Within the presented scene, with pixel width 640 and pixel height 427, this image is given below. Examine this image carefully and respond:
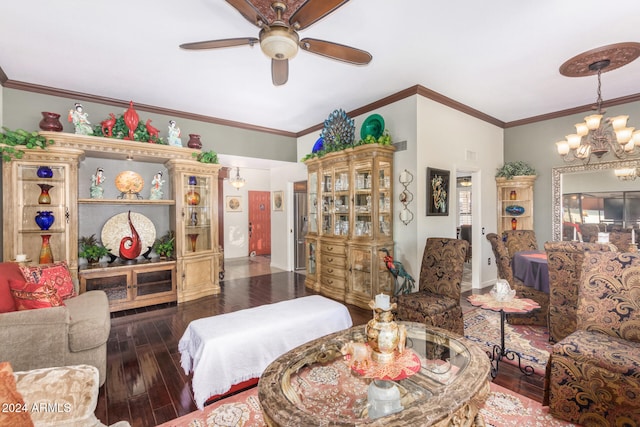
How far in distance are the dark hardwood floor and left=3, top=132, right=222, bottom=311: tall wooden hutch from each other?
0.34 m

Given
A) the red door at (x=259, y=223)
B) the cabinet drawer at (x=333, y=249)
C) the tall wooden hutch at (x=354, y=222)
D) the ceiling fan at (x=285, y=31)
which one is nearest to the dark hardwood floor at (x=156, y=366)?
the tall wooden hutch at (x=354, y=222)

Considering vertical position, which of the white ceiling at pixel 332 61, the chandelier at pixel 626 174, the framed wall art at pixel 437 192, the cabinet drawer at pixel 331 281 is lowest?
the cabinet drawer at pixel 331 281

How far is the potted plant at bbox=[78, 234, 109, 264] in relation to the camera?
12.9ft

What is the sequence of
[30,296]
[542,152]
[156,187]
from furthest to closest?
[542,152] → [156,187] → [30,296]

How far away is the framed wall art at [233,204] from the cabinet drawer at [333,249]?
438cm

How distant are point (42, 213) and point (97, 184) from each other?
29.3 inches

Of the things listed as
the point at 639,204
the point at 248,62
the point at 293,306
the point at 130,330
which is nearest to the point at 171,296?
the point at 130,330

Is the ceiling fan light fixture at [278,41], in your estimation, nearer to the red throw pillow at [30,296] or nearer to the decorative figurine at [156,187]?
the red throw pillow at [30,296]

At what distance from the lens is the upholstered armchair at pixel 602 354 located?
1636mm

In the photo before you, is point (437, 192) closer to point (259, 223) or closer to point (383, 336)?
point (383, 336)

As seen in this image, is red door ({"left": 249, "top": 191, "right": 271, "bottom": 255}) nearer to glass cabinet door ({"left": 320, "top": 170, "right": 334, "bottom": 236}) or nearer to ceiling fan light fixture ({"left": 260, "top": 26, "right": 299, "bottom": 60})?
glass cabinet door ({"left": 320, "top": 170, "right": 334, "bottom": 236})

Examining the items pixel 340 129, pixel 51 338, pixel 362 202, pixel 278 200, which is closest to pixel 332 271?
pixel 362 202

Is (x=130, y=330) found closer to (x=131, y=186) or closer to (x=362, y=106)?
→ (x=131, y=186)

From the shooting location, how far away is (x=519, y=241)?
416 centimetres
